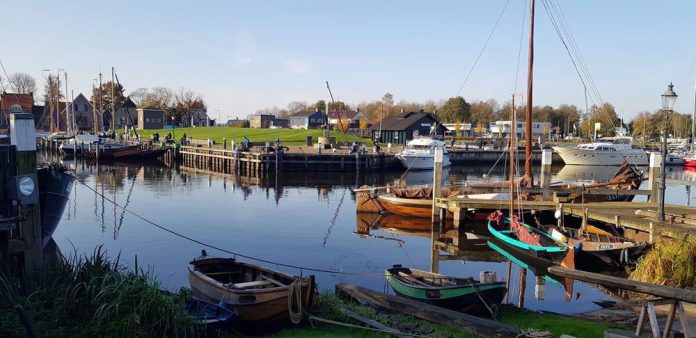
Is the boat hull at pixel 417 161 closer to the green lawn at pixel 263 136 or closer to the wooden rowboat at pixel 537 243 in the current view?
the green lawn at pixel 263 136

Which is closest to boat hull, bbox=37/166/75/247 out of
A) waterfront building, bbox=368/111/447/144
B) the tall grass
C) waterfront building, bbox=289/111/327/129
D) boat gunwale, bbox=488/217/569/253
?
the tall grass

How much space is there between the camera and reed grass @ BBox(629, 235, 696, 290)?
12953 mm

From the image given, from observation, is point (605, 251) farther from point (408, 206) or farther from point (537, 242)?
point (408, 206)

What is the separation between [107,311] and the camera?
820 cm

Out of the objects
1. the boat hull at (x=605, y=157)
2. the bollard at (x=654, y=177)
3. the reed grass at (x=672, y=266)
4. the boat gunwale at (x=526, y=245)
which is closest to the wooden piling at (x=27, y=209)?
the reed grass at (x=672, y=266)

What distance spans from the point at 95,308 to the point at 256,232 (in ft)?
49.2

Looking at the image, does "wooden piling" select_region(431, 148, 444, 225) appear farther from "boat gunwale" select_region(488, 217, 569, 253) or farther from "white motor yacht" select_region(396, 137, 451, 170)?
"white motor yacht" select_region(396, 137, 451, 170)

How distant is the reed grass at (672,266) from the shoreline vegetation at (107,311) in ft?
13.2

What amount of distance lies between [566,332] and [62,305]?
29.0 feet

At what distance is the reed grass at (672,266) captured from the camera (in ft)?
42.5

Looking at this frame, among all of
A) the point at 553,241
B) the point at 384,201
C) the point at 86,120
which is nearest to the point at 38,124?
the point at 86,120

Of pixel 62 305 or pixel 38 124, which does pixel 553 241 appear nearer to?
pixel 62 305

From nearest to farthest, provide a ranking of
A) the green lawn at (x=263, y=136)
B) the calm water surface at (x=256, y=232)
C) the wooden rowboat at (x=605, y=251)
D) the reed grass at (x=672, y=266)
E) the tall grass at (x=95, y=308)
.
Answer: the tall grass at (x=95, y=308) → the reed grass at (x=672, y=266) → the wooden rowboat at (x=605, y=251) → the calm water surface at (x=256, y=232) → the green lawn at (x=263, y=136)

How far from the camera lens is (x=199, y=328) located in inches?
351
